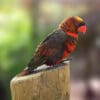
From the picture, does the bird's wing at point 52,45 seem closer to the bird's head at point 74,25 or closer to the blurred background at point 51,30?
the bird's head at point 74,25

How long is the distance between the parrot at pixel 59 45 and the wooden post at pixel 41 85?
0.05m

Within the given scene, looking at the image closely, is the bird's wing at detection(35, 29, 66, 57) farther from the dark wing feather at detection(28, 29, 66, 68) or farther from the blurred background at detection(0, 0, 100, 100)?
the blurred background at detection(0, 0, 100, 100)

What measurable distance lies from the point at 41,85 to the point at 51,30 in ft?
5.38

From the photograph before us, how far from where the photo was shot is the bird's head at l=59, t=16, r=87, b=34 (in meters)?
1.51

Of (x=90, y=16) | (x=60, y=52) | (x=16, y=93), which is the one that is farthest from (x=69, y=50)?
(x=90, y=16)

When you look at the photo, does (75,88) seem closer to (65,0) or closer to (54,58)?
(65,0)

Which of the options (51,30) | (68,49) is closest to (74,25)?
(68,49)

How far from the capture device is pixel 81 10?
308 cm

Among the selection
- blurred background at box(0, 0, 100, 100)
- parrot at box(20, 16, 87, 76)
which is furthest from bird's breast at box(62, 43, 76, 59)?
blurred background at box(0, 0, 100, 100)

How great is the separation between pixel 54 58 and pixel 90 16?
158 cm

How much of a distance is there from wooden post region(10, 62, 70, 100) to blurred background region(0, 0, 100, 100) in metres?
1.53

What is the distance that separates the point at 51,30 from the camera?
3.07 m

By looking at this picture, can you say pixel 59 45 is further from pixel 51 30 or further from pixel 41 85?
pixel 51 30

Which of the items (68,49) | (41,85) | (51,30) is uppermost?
(51,30)
